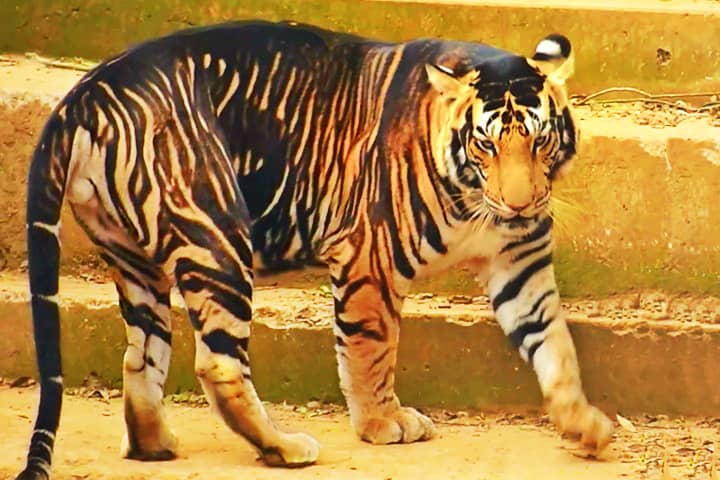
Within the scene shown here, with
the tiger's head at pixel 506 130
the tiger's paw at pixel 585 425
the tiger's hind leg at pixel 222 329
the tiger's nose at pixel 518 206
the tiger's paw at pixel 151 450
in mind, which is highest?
the tiger's head at pixel 506 130

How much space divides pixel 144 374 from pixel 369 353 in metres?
0.80

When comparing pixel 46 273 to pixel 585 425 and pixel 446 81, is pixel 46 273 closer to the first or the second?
pixel 446 81

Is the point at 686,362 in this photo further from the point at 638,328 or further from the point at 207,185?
the point at 207,185

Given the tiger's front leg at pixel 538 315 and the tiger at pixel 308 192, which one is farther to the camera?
the tiger's front leg at pixel 538 315

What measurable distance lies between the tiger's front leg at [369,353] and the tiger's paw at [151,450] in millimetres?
675

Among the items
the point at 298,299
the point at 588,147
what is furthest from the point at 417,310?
the point at 588,147

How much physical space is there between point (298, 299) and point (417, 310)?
54 cm

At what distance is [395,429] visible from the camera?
624 centimetres

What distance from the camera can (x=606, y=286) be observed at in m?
7.06

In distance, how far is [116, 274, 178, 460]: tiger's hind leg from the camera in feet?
19.7

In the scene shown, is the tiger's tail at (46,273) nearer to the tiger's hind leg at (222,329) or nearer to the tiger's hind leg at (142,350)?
the tiger's hind leg at (142,350)

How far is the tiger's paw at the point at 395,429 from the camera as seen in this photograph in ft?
20.5

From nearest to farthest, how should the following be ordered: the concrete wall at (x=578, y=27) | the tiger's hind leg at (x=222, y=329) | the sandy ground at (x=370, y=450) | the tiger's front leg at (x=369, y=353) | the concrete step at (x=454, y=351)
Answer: the tiger's hind leg at (x=222, y=329)
the sandy ground at (x=370, y=450)
the tiger's front leg at (x=369, y=353)
the concrete step at (x=454, y=351)
the concrete wall at (x=578, y=27)

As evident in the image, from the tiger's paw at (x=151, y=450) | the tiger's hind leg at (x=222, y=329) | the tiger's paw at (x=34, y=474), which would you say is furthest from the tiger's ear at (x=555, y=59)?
the tiger's paw at (x=34, y=474)
